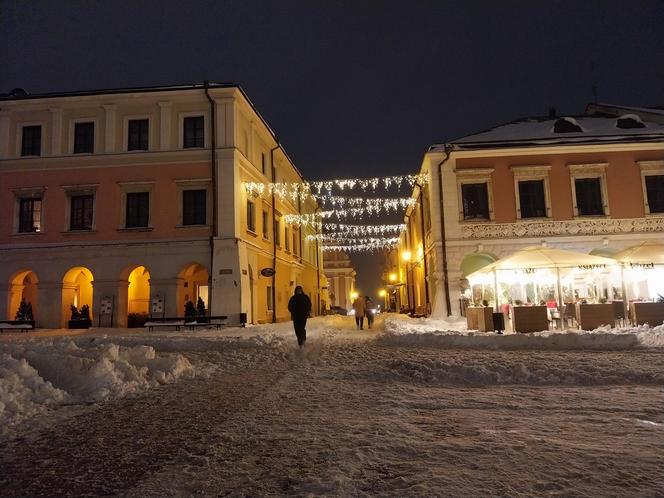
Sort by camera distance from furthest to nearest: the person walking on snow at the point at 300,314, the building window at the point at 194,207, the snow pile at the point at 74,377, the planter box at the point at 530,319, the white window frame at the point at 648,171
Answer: the white window frame at the point at 648,171 → the building window at the point at 194,207 → the planter box at the point at 530,319 → the person walking on snow at the point at 300,314 → the snow pile at the point at 74,377

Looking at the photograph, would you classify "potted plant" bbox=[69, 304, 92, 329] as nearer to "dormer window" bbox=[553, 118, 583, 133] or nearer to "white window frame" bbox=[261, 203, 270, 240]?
"white window frame" bbox=[261, 203, 270, 240]

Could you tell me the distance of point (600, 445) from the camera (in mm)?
4160

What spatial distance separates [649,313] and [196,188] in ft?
61.3

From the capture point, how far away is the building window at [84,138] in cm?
2283

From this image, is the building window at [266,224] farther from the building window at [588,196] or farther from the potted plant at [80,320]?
the building window at [588,196]

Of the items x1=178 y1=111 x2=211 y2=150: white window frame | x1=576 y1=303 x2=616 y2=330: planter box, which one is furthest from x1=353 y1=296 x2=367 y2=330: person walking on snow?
x1=178 y1=111 x2=211 y2=150: white window frame

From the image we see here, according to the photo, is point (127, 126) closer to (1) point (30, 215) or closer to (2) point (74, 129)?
(2) point (74, 129)

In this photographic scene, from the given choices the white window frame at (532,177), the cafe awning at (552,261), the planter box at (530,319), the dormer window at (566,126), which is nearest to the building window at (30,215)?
the cafe awning at (552,261)

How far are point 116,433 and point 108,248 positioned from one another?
18.8 metres

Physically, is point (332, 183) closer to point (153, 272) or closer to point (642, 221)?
point (153, 272)

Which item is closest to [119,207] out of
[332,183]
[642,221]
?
[332,183]

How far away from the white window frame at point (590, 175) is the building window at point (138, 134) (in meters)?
21.3

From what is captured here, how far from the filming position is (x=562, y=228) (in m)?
24.1

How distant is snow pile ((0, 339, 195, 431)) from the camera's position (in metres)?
6.02
